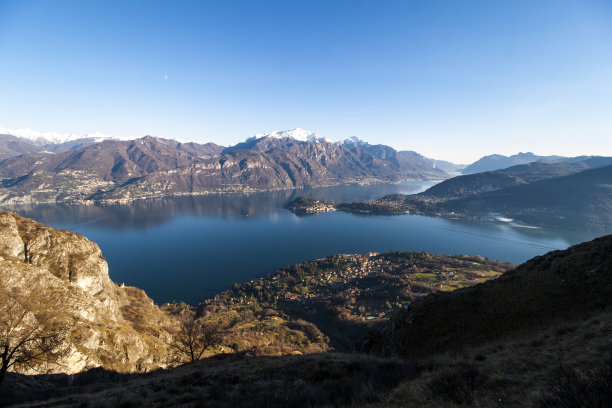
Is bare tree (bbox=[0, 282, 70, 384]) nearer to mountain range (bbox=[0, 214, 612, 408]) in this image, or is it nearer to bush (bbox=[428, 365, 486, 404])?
mountain range (bbox=[0, 214, 612, 408])

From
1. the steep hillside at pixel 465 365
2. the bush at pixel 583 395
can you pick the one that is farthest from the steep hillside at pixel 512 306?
the bush at pixel 583 395

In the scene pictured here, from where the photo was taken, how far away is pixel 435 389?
8.38m

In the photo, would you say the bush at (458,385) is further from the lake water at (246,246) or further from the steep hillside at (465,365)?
the lake water at (246,246)

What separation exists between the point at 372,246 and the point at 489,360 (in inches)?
5795

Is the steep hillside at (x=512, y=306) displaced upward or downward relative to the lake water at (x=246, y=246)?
upward

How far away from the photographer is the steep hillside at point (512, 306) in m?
15.2

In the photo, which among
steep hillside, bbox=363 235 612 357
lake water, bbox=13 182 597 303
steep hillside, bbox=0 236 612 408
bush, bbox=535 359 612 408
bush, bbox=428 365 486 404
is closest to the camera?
bush, bbox=535 359 612 408

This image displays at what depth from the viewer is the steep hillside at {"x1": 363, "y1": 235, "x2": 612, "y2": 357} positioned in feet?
50.0

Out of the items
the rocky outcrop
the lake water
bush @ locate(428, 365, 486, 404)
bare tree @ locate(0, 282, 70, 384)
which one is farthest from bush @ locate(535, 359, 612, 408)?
the lake water

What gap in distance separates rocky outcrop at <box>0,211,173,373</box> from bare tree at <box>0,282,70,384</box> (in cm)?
77

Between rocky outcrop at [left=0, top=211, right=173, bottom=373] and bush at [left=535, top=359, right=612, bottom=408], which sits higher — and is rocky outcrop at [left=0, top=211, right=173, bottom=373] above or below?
below

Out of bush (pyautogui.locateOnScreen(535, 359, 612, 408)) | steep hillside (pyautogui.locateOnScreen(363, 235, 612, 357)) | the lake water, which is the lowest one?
the lake water

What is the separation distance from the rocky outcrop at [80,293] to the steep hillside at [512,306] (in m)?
30.3

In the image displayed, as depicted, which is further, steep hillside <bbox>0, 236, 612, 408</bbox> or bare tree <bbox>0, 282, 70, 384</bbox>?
bare tree <bbox>0, 282, 70, 384</bbox>
